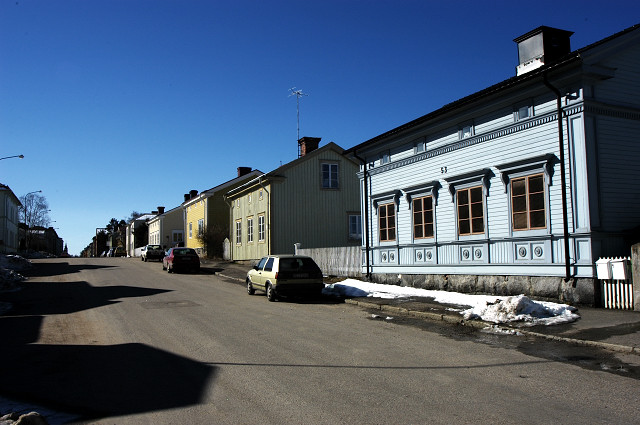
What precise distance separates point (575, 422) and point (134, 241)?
284ft

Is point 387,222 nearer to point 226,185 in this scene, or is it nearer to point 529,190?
point 529,190

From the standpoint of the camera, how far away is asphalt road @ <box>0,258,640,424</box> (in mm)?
5188

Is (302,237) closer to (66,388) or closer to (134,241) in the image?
(66,388)

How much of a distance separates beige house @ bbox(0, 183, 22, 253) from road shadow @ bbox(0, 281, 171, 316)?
38985 mm

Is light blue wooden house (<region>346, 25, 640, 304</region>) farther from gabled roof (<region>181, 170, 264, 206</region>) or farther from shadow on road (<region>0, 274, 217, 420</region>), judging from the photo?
gabled roof (<region>181, 170, 264, 206</region>)

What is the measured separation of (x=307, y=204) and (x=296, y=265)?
15.4 meters

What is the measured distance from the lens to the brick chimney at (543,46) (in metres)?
15.8

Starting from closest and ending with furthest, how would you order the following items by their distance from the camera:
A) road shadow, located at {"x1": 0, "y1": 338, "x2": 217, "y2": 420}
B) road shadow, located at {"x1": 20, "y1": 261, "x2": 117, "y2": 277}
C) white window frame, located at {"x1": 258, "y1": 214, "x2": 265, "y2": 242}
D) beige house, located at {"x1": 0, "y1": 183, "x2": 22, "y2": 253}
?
road shadow, located at {"x1": 0, "y1": 338, "x2": 217, "y2": 420} → road shadow, located at {"x1": 20, "y1": 261, "x2": 117, "y2": 277} → white window frame, located at {"x1": 258, "y1": 214, "x2": 265, "y2": 242} → beige house, located at {"x1": 0, "y1": 183, "x2": 22, "y2": 253}

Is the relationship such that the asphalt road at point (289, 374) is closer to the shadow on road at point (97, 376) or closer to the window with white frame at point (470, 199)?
the shadow on road at point (97, 376)

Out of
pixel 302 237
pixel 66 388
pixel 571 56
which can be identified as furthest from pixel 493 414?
pixel 302 237

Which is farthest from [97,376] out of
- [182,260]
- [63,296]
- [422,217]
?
[182,260]

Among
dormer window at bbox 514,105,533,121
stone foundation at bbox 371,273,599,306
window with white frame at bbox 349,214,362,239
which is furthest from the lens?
window with white frame at bbox 349,214,362,239

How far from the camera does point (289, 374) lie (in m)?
6.73

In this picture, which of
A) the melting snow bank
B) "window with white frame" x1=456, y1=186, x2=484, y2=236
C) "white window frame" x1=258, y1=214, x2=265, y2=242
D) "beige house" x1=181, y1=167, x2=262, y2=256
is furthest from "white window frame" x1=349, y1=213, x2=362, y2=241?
the melting snow bank
